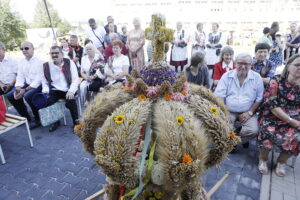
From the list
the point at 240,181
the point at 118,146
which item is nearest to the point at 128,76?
the point at 118,146

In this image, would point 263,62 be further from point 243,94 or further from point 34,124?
point 34,124

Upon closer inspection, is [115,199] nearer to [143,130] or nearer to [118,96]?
[143,130]

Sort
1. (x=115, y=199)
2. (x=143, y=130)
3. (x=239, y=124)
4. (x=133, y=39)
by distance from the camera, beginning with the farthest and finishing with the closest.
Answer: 1. (x=133, y=39)
2. (x=239, y=124)
3. (x=115, y=199)
4. (x=143, y=130)

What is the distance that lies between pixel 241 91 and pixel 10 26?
27680 mm

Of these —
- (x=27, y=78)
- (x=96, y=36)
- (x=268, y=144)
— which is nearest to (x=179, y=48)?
(x=96, y=36)

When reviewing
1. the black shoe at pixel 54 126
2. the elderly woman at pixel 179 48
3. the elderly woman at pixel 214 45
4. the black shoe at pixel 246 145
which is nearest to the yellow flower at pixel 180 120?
the black shoe at pixel 246 145

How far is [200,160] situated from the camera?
1.33 m

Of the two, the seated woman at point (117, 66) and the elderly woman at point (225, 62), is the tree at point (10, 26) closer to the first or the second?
the seated woman at point (117, 66)

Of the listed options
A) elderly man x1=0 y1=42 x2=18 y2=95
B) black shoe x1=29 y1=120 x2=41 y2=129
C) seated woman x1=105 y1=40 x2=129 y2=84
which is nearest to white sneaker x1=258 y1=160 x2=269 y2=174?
seated woman x1=105 y1=40 x2=129 y2=84

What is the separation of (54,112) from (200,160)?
3884 millimetres

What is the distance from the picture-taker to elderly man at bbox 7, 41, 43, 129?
15.4 feet

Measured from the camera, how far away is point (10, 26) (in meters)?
23.6

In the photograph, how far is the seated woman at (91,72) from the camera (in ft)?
16.8

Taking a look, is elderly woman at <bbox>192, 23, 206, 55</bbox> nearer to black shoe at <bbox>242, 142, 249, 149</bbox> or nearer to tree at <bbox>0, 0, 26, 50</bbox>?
black shoe at <bbox>242, 142, 249, 149</bbox>
